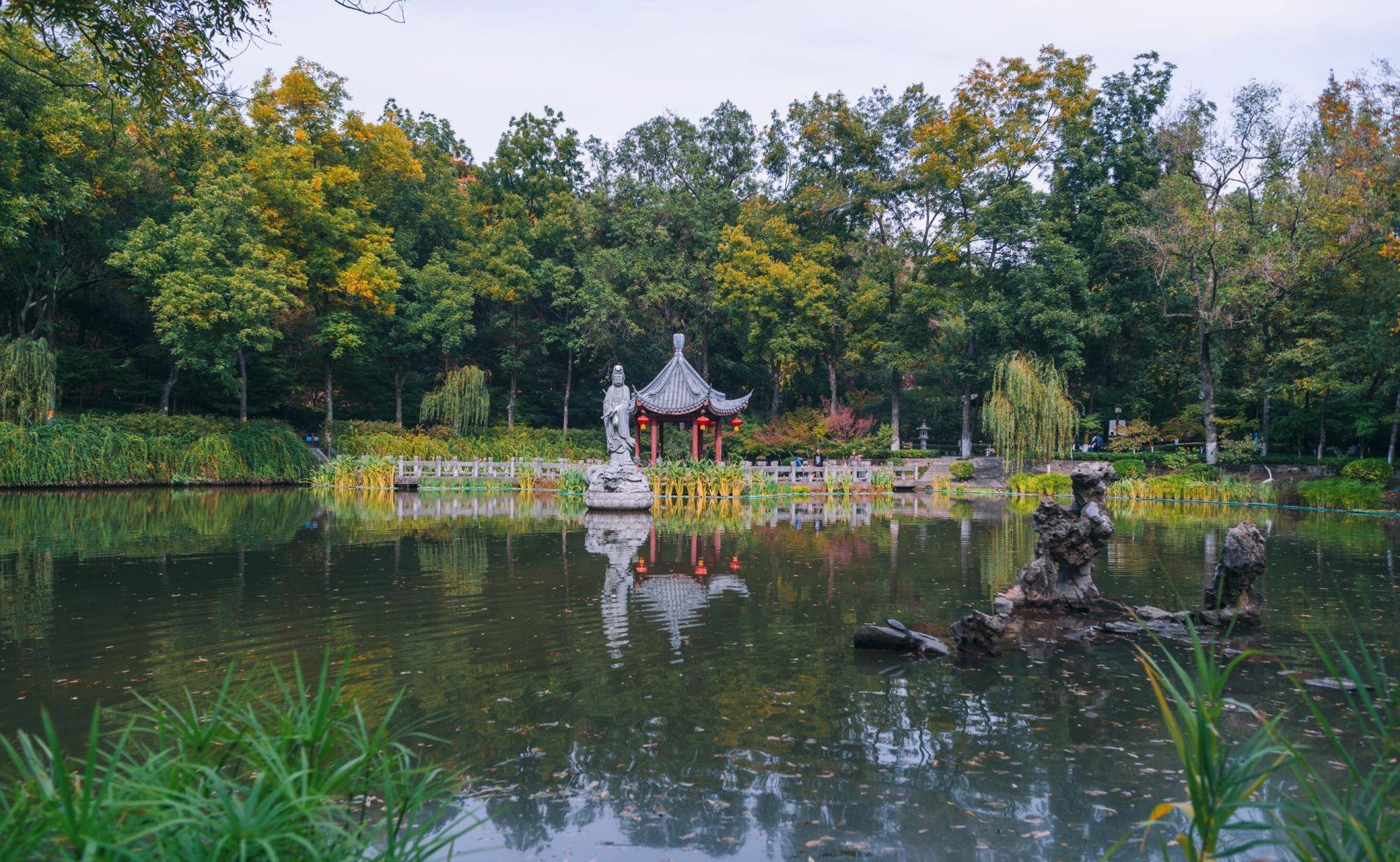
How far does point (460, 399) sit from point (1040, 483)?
1995 centimetres

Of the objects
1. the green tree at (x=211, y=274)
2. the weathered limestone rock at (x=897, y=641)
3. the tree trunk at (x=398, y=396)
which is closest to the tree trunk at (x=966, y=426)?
the tree trunk at (x=398, y=396)

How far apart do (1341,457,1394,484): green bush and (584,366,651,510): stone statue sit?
1680 centimetres

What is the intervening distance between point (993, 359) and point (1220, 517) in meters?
12.3

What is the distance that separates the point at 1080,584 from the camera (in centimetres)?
855

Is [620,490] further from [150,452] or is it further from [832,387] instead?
[832,387]

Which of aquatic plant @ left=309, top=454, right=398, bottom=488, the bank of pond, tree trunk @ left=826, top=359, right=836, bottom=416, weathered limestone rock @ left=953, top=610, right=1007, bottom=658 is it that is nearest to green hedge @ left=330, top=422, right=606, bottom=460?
the bank of pond

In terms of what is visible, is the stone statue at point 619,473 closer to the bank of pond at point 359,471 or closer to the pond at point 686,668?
the bank of pond at point 359,471

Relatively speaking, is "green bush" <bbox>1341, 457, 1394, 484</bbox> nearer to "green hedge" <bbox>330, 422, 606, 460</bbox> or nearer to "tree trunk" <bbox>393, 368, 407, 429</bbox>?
"green hedge" <bbox>330, 422, 606, 460</bbox>

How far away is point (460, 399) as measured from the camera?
106 feet

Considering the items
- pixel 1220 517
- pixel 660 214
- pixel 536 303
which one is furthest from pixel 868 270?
pixel 1220 517

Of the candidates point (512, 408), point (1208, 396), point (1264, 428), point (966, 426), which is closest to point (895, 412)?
point (966, 426)

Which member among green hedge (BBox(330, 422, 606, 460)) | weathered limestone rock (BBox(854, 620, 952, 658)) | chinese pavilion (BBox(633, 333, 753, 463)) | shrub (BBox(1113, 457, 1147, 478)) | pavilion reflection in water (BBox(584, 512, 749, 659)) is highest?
chinese pavilion (BBox(633, 333, 753, 463))

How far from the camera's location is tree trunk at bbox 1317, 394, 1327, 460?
25375mm

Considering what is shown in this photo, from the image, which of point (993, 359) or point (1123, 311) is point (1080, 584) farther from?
point (1123, 311)
